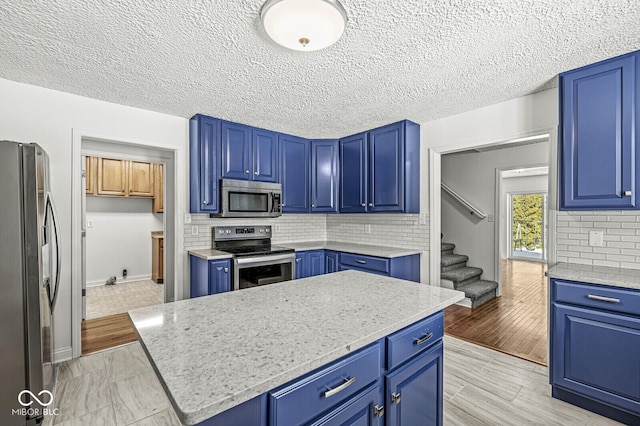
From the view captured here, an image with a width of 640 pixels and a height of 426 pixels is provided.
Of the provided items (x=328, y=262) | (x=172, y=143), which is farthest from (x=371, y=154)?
(x=172, y=143)

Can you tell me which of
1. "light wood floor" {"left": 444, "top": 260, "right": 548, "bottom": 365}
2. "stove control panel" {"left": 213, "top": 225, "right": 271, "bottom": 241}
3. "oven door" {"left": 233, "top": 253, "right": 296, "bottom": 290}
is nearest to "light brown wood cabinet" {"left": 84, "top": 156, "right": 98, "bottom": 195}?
"stove control panel" {"left": 213, "top": 225, "right": 271, "bottom": 241}

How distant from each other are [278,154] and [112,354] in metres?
2.74

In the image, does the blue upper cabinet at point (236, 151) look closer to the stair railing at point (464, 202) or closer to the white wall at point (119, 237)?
the white wall at point (119, 237)

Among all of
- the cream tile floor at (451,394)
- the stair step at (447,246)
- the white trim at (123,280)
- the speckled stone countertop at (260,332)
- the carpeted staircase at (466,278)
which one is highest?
the speckled stone countertop at (260,332)

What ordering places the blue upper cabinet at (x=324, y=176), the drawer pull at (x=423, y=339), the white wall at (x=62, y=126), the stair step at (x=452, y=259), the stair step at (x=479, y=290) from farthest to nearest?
the stair step at (x=452, y=259)
the blue upper cabinet at (x=324, y=176)
the stair step at (x=479, y=290)
the white wall at (x=62, y=126)
the drawer pull at (x=423, y=339)

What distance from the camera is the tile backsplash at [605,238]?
7.32 feet

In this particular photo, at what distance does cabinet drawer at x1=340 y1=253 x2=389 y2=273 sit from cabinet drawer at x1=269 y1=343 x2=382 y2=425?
2.16 meters

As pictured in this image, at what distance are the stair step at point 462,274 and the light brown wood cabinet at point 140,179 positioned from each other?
519cm

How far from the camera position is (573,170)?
216cm

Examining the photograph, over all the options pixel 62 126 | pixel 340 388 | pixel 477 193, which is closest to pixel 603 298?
pixel 340 388

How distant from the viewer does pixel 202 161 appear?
3.28 metres

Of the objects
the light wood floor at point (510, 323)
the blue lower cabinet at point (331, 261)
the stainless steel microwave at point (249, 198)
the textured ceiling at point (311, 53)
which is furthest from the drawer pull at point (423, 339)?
the stainless steel microwave at point (249, 198)

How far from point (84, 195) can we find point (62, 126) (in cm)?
76

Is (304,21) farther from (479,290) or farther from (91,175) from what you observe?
(91,175)
